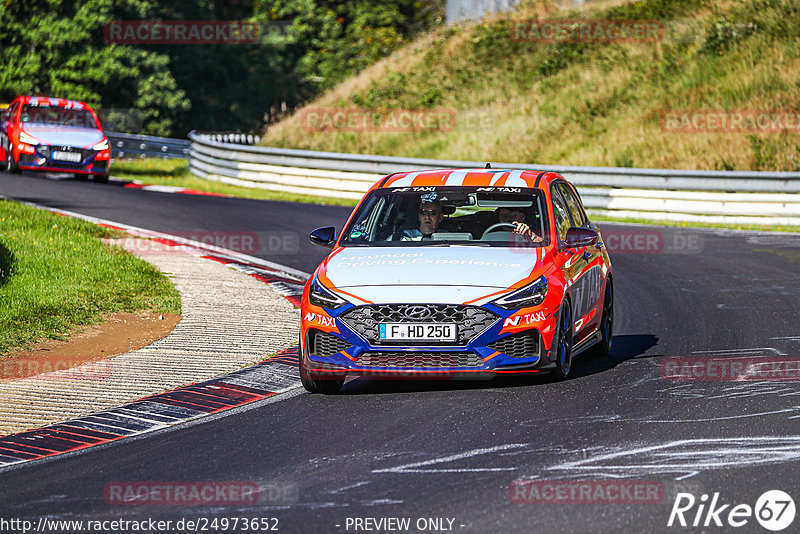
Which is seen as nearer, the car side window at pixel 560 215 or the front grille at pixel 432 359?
the front grille at pixel 432 359

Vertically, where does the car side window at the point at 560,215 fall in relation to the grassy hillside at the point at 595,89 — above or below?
below

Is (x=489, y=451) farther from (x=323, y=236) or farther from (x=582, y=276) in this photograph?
(x=323, y=236)

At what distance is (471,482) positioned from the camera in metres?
6.49

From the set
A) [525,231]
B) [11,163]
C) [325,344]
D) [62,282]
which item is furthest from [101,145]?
[325,344]

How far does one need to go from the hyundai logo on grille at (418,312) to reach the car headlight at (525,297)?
Answer: 1.52ft

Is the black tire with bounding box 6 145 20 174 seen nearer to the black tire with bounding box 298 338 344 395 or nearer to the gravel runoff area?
the gravel runoff area

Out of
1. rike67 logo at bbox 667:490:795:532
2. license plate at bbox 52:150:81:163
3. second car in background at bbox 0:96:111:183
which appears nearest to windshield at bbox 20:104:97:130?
second car in background at bbox 0:96:111:183

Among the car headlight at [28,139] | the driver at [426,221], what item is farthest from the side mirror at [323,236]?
the car headlight at [28,139]

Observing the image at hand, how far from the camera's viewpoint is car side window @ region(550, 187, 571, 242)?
993 cm

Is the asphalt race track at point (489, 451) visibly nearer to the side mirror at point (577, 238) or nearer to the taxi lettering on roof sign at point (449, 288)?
the taxi lettering on roof sign at point (449, 288)

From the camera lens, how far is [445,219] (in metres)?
10.1

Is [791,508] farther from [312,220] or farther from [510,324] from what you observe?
[312,220]

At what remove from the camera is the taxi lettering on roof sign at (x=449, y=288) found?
8.60 metres

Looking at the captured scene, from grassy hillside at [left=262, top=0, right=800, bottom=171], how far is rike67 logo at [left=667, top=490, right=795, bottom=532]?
2066cm
